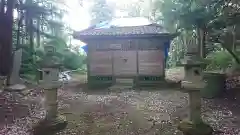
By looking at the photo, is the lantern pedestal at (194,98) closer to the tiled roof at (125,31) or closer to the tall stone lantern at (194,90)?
the tall stone lantern at (194,90)

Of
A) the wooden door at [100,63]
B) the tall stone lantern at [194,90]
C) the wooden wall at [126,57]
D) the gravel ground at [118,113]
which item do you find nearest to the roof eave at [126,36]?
the wooden wall at [126,57]

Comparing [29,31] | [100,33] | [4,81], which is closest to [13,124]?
[4,81]

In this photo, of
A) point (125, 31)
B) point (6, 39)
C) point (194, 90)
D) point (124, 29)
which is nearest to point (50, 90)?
point (194, 90)

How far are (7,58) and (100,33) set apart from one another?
506 centimetres

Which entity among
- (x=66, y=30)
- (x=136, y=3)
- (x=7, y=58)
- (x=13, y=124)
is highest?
(x=136, y=3)

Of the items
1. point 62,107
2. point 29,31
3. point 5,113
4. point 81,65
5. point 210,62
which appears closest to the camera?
point 5,113

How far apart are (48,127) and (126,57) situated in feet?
24.1

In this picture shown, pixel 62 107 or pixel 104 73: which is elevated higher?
→ pixel 104 73

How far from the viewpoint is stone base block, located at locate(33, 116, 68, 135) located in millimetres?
6539

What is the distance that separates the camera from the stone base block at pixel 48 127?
257 inches

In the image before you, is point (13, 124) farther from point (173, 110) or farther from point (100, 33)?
point (100, 33)

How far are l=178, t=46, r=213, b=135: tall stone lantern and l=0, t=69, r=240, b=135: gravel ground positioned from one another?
0.44 meters

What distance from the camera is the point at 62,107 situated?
9.08 m

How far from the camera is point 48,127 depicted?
6555 millimetres
